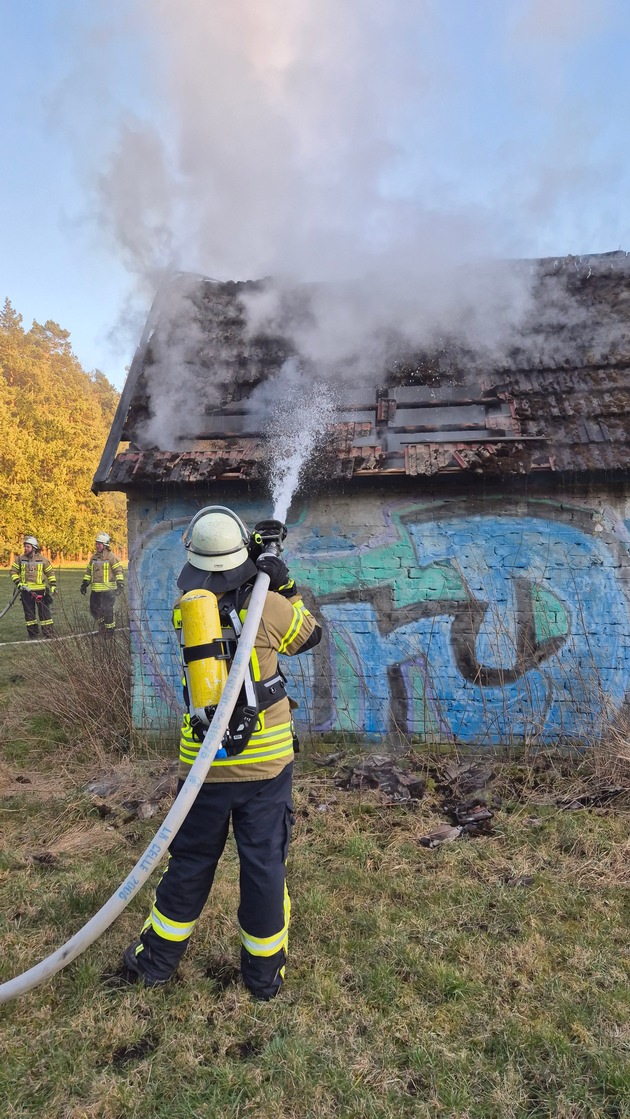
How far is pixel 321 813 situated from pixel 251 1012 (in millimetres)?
1923

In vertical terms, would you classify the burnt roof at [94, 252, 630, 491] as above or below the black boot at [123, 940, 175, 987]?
above

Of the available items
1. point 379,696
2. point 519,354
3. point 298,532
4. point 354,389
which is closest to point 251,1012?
point 379,696

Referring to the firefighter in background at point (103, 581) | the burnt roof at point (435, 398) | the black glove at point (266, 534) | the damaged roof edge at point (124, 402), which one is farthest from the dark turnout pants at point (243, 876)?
the firefighter in background at point (103, 581)

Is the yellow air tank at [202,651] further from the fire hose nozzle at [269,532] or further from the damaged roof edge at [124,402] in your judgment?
the damaged roof edge at [124,402]

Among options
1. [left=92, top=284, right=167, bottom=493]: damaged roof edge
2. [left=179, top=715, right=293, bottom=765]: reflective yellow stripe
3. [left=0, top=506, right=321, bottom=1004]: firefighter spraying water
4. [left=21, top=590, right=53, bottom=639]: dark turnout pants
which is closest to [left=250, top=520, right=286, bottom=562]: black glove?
[left=0, top=506, right=321, bottom=1004]: firefighter spraying water

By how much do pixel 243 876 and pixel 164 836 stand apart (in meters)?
0.49

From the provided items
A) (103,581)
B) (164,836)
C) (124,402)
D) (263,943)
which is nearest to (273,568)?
(164,836)

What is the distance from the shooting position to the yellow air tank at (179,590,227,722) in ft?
8.96

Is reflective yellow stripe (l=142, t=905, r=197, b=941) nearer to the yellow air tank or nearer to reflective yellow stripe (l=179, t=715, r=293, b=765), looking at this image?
reflective yellow stripe (l=179, t=715, r=293, b=765)

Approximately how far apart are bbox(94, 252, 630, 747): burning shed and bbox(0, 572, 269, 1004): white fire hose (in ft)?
10.6

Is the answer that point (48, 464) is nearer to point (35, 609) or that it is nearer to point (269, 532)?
point (35, 609)

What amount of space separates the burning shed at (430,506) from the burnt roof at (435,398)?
2cm

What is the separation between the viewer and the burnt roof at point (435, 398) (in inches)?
223

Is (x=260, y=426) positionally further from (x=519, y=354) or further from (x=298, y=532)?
(x=519, y=354)
